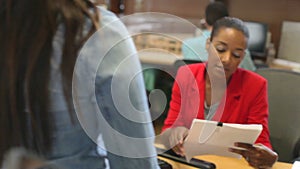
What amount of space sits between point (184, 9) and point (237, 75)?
2624 mm

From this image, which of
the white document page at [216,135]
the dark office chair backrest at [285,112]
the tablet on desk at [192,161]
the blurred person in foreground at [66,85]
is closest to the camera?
the blurred person in foreground at [66,85]

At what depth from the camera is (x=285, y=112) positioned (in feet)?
A: 5.99

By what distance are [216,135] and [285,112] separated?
2.46ft

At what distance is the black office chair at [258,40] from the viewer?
3.62 m

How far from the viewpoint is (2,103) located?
0.64 meters

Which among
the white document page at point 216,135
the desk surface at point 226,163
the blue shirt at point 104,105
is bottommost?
the desk surface at point 226,163

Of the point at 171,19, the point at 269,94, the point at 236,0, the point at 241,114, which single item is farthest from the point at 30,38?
the point at 236,0

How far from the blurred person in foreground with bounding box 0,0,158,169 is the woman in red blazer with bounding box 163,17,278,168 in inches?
18.9

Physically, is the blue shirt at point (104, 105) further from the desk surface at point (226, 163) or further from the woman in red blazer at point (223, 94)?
the desk surface at point (226, 163)

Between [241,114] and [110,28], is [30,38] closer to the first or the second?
[110,28]

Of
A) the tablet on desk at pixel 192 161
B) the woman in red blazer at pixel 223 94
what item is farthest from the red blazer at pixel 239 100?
the tablet on desk at pixel 192 161

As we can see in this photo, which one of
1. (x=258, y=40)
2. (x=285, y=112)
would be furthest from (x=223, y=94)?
(x=258, y=40)

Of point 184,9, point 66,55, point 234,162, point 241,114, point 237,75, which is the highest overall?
point 184,9

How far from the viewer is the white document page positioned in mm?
1188
